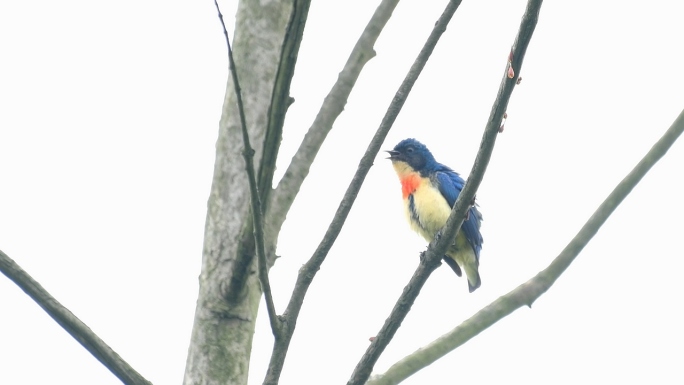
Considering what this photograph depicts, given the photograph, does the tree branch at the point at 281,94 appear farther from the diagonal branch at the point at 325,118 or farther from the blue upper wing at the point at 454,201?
the blue upper wing at the point at 454,201

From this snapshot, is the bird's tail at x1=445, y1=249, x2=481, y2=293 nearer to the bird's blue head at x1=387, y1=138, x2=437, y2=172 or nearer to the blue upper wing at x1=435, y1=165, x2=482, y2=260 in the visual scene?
the blue upper wing at x1=435, y1=165, x2=482, y2=260

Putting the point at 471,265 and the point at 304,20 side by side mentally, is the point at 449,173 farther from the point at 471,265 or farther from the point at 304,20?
the point at 304,20

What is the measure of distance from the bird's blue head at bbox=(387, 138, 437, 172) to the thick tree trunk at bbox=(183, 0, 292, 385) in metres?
5.17

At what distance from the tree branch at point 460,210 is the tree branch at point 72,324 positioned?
798 mm

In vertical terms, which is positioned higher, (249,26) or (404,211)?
(404,211)

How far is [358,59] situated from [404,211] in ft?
14.2

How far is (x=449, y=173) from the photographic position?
9.04m

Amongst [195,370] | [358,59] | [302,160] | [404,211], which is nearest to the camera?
[195,370]

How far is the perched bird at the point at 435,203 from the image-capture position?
8.16 m

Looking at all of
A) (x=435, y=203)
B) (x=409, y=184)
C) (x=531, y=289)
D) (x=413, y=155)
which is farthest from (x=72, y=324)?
(x=413, y=155)

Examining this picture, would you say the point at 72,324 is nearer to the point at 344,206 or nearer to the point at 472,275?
the point at 344,206

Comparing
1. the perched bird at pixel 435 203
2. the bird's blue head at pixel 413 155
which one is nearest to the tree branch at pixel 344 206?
the perched bird at pixel 435 203

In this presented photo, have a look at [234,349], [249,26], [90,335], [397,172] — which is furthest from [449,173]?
Answer: [90,335]

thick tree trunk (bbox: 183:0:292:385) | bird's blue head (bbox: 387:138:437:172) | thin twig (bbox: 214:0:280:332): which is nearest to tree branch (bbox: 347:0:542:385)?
thin twig (bbox: 214:0:280:332)
